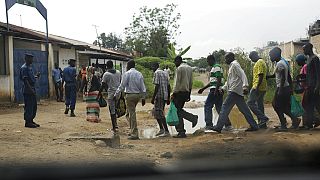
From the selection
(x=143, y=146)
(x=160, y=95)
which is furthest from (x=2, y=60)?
(x=143, y=146)

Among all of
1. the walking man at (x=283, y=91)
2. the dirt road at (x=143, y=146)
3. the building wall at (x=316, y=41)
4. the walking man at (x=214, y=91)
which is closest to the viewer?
the dirt road at (x=143, y=146)

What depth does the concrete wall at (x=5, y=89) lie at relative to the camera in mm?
14219

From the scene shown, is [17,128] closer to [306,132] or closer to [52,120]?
[52,120]

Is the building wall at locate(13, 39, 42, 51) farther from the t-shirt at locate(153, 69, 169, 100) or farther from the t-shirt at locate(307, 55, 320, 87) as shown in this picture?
the t-shirt at locate(307, 55, 320, 87)

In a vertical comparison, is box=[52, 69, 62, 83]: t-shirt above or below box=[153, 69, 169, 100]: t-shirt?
above

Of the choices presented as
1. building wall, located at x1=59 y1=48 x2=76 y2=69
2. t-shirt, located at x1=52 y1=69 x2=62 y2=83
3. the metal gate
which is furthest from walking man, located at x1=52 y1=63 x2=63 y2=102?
building wall, located at x1=59 y1=48 x2=76 y2=69

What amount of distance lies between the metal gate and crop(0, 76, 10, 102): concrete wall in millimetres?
396

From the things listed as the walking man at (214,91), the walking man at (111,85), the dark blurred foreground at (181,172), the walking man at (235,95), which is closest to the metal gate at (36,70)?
the walking man at (111,85)

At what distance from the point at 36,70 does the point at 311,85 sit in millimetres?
11406

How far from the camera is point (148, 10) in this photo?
4178 cm

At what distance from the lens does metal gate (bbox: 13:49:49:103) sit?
15.0 metres

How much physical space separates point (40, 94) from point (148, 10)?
26.1 metres

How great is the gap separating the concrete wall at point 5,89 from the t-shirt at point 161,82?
7.66 m

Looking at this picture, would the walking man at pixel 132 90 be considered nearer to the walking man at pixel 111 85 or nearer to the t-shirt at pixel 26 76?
the walking man at pixel 111 85
